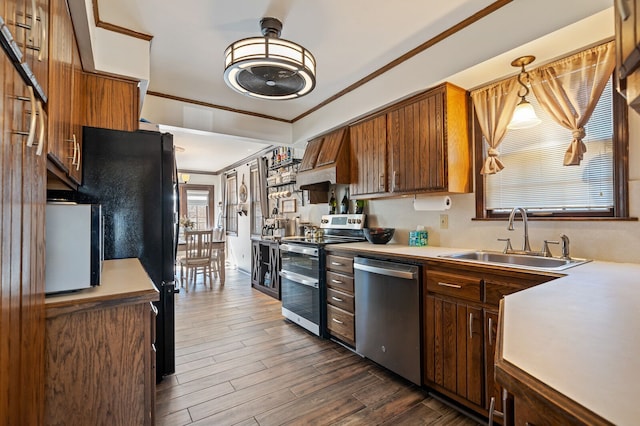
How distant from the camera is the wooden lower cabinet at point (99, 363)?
3.59 feet

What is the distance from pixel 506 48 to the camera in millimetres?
1918

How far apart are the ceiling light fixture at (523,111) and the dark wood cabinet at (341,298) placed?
1659mm

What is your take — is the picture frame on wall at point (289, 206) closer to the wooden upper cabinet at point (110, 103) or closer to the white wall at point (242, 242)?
the white wall at point (242, 242)

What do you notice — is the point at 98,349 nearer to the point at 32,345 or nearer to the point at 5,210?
the point at 32,345

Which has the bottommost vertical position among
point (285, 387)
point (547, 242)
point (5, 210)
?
point (285, 387)

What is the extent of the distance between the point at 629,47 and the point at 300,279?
300 cm

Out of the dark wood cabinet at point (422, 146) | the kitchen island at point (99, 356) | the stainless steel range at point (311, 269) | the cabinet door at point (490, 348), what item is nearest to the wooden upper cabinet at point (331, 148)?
the dark wood cabinet at point (422, 146)

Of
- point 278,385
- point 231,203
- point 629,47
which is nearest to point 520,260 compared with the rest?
point 629,47

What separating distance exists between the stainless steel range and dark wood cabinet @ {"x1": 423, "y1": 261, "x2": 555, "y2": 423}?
121 centimetres

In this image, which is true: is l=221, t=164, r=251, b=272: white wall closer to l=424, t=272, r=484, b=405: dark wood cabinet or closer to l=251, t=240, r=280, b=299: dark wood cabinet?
l=251, t=240, r=280, b=299: dark wood cabinet

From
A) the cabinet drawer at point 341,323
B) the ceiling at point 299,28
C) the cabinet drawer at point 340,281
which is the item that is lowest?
the cabinet drawer at point 341,323

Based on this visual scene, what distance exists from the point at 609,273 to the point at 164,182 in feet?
9.28

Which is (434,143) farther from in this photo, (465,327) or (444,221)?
(465,327)

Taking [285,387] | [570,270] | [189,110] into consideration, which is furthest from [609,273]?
[189,110]
